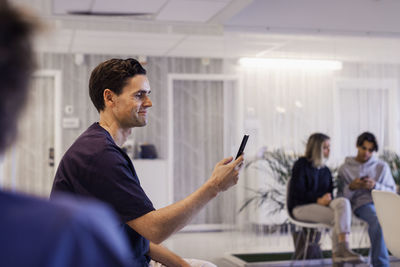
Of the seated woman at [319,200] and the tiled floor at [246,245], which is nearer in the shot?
the seated woman at [319,200]

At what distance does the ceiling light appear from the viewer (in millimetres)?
6438

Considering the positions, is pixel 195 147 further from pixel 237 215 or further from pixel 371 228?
pixel 371 228

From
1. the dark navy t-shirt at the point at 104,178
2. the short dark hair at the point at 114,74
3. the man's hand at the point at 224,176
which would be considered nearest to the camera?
the dark navy t-shirt at the point at 104,178

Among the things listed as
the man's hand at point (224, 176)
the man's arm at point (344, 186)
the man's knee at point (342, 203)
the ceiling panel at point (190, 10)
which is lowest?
the man's knee at point (342, 203)

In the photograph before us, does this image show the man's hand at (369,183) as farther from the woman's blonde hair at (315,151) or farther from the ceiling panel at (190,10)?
the ceiling panel at (190,10)

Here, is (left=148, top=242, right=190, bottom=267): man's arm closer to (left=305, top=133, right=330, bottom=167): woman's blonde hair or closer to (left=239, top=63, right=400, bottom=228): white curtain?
(left=305, top=133, right=330, bottom=167): woman's blonde hair

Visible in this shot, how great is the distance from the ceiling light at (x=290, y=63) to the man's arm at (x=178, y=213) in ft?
14.9

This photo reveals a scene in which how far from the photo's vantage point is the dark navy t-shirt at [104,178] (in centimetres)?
173

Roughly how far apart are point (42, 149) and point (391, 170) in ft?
14.9

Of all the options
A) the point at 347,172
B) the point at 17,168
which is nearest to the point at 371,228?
the point at 347,172

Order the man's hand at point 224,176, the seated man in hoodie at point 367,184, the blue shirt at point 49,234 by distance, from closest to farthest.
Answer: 1. the blue shirt at point 49,234
2. the man's hand at point 224,176
3. the seated man in hoodie at point 367,184

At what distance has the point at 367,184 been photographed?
5688mm

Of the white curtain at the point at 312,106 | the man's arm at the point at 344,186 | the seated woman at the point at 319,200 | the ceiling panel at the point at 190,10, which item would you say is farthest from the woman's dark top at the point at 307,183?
the ceiling panel at the point at 190,10

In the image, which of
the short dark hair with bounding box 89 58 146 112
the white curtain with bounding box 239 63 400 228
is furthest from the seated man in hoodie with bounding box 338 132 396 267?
the short dark hair with bounding box 89 58 146 112
